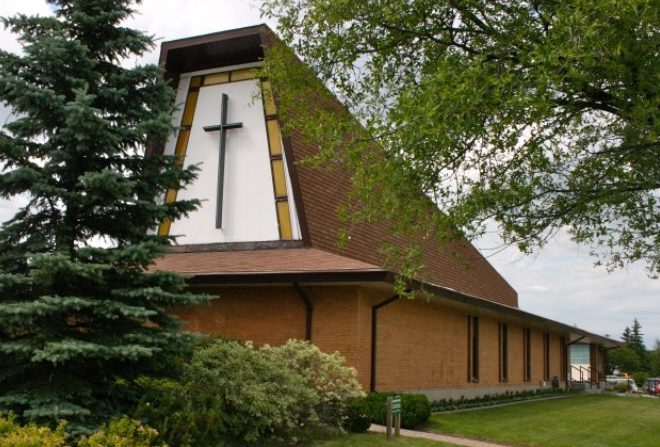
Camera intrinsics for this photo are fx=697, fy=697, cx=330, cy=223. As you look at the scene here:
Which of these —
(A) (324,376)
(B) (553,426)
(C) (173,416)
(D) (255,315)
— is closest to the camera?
(C) (173,416)

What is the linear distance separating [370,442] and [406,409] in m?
2.41

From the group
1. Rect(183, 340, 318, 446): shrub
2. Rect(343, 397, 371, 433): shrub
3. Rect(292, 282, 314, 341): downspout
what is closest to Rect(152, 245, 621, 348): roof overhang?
Rect(292, 282, 314, 341): downspout

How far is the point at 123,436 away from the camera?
726 cm

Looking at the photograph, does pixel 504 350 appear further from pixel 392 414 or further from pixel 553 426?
pixel 392 414

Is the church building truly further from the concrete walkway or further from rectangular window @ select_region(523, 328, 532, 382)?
rectangular window @ select_region(523, 328, 532, 382)

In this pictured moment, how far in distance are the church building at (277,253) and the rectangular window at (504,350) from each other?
3683mm

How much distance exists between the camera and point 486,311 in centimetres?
2281

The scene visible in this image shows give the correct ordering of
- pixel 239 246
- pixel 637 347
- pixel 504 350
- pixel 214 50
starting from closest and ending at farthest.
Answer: pixel 239 246
pixel 214 50
pixel 504 350
pixel 637 347

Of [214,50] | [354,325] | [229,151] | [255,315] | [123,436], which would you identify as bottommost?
[123,436]

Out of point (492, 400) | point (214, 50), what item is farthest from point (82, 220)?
point (492, 400)

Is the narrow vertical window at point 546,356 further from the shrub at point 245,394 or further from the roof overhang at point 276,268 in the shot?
the shrub at point 245,394

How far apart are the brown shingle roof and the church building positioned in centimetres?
5

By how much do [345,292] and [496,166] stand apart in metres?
5.74

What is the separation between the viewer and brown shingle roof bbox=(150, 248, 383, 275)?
14.9 m
